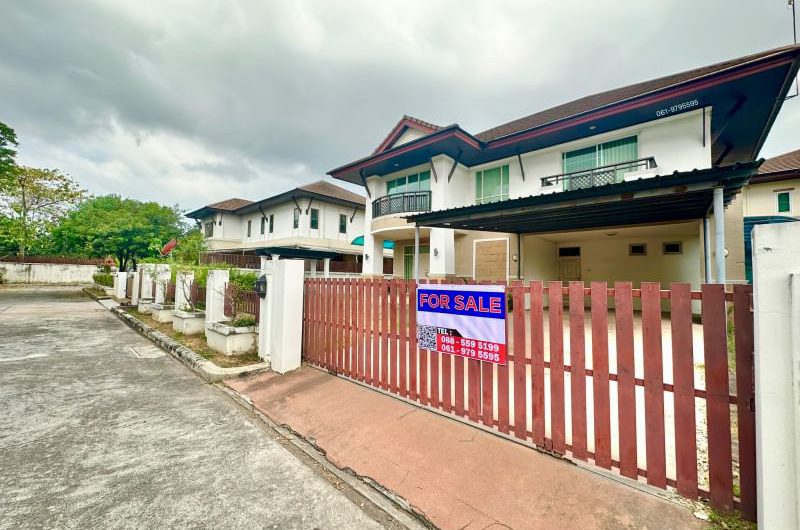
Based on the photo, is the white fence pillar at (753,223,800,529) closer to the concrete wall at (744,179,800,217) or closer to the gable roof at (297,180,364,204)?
the gable roof at (297,180,364,204)

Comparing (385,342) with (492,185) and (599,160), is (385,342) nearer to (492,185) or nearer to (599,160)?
(599,160)

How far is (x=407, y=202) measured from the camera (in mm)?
14258

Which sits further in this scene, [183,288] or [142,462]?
[183,288]

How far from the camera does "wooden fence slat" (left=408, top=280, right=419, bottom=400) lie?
3.63 meters

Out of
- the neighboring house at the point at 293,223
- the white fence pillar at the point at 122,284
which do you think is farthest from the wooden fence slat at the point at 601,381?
the white fence pillar at the point at 122,284

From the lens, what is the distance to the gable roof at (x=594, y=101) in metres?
10.3

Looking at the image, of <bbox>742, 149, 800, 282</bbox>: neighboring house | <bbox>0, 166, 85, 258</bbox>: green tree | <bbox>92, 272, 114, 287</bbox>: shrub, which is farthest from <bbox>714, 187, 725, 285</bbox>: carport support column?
<bbox>0, 166, 85, 258</bbox>: green tree

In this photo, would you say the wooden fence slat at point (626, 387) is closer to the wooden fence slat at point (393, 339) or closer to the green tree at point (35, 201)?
the wooden fence slat at point (393, 339)

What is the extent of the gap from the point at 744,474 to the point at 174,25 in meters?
13.3

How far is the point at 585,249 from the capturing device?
1432cm

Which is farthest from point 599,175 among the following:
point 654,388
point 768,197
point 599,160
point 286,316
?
point 768,197

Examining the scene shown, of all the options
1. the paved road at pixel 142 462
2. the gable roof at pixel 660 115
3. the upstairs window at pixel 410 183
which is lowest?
the paved road at pixel 142 462

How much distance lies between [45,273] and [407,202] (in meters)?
35.3

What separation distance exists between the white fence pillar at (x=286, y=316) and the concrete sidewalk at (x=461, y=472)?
3.62ft
